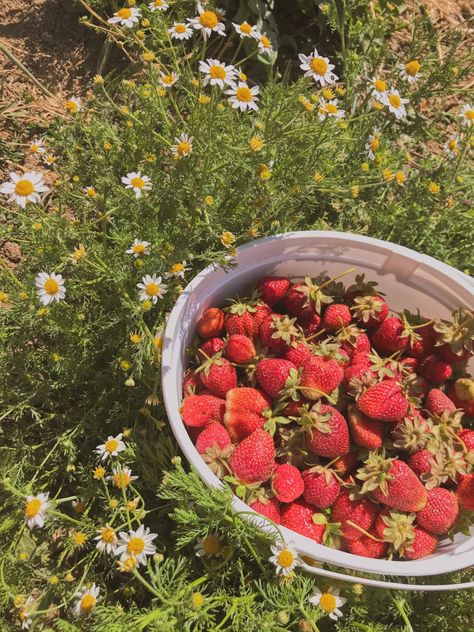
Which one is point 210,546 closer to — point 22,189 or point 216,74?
point 22,189

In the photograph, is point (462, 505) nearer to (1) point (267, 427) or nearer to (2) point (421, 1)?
(1) point (267, 427)

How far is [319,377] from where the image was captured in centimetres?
182

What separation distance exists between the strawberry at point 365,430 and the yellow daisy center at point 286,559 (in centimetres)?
49

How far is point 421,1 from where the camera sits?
3.71 meters

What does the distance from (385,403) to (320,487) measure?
370mm

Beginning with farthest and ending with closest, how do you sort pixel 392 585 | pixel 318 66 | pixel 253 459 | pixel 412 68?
pixel 412 68 < pixel 318 66 < pixel 253 459 < pixel 392 585

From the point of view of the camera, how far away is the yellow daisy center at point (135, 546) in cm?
157

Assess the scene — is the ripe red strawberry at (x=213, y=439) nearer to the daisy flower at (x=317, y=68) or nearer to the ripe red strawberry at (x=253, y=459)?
the ripe red strawberry at (x=253, y=459)

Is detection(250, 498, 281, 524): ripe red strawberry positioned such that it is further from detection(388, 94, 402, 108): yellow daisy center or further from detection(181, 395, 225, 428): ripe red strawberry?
detection(388, 94, 402, 108): yellow daisy center

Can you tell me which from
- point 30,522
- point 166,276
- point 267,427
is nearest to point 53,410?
point 30,522

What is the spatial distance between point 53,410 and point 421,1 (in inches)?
146

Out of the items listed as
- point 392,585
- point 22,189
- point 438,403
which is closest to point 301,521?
point 392,585

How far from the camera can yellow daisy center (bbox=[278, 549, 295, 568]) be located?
157 centimetres

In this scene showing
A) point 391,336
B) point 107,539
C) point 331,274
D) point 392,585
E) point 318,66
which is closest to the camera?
point 392,585
